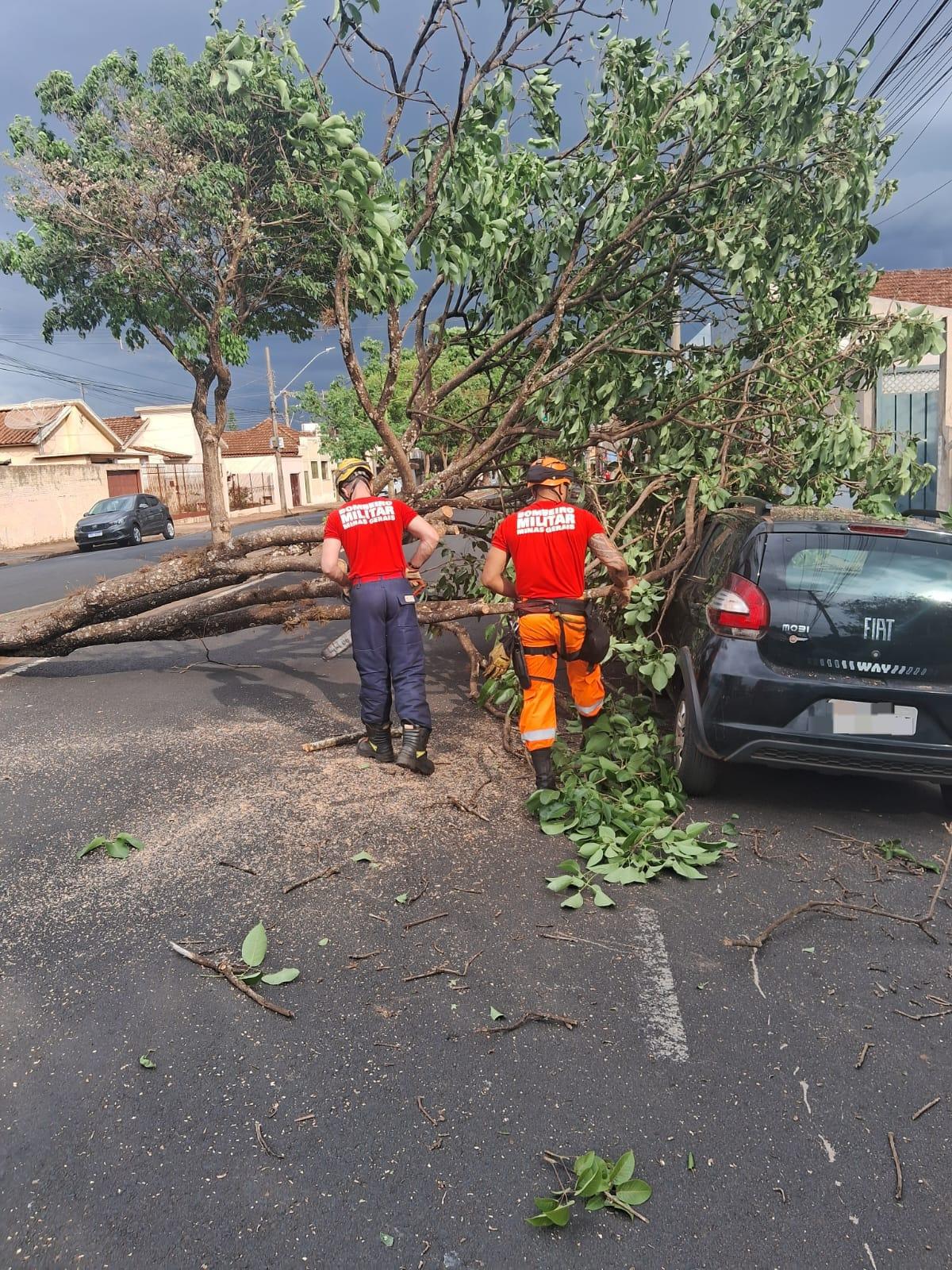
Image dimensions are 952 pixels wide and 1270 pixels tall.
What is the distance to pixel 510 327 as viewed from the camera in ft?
25.4

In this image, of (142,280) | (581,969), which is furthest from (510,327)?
(142,280)

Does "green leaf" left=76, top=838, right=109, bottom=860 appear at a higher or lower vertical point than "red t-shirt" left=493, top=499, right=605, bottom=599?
lower

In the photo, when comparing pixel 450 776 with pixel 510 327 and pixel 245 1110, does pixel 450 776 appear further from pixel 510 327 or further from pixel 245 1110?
pixel 510 327

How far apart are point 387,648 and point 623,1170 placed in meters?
3.60

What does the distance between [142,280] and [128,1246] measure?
20.1 meters

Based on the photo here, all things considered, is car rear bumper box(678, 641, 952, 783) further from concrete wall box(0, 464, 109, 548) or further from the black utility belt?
concrete wall box(0, 464, 109, 548)

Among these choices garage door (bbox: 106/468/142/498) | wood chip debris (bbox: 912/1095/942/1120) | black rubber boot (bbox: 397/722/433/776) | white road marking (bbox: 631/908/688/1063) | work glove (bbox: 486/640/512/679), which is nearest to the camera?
wood chip debris (bbox: 912/1095/942/1120)

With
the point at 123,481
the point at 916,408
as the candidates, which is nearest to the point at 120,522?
the point at 123,481

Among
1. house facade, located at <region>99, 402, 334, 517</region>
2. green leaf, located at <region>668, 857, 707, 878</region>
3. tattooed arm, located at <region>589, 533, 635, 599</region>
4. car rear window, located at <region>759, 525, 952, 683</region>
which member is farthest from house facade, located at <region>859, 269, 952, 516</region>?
house facade, located at <region>99, 402, 334, 517</region>

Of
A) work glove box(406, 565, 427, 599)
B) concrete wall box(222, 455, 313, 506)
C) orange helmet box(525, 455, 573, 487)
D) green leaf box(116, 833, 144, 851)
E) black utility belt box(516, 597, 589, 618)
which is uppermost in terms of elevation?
concrete wall box(222, 455, 313, 506)

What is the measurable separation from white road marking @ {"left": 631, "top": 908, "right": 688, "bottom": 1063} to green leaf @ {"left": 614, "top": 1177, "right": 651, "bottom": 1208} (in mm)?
539

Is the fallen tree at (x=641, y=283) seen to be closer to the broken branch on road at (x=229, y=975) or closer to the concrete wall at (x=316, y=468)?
the broken branch on road at (x=229, y=975)

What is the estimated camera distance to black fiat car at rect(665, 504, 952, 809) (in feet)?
13.9

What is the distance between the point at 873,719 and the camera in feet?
14.0
